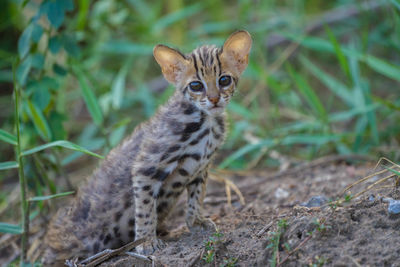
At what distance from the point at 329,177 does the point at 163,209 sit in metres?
1.90

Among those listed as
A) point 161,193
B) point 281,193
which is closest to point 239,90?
point 281,193

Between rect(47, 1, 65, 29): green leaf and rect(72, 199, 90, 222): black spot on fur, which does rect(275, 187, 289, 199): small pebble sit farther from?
rect(47, 1, 65, 29): green leaf

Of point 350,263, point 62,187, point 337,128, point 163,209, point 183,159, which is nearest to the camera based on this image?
point 350,263

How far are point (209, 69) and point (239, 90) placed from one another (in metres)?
3.83

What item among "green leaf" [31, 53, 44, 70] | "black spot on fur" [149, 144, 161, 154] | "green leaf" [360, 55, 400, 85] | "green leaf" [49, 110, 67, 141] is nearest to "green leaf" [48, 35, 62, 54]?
"green leaf" [31, 53, 44, 70]

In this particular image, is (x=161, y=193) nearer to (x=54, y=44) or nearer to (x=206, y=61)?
(x=206, y=61)

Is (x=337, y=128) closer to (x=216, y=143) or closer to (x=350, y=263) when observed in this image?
(x=216, y=143)

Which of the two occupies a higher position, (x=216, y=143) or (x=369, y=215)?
(x=216, y=143)

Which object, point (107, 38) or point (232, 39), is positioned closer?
point (232, 39)

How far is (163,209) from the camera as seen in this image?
4.62 metres

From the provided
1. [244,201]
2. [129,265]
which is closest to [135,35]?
[244,201]

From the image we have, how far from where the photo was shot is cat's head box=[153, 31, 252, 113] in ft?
13.7

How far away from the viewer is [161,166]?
4258mm

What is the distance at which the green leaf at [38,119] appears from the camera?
16.9 ft
